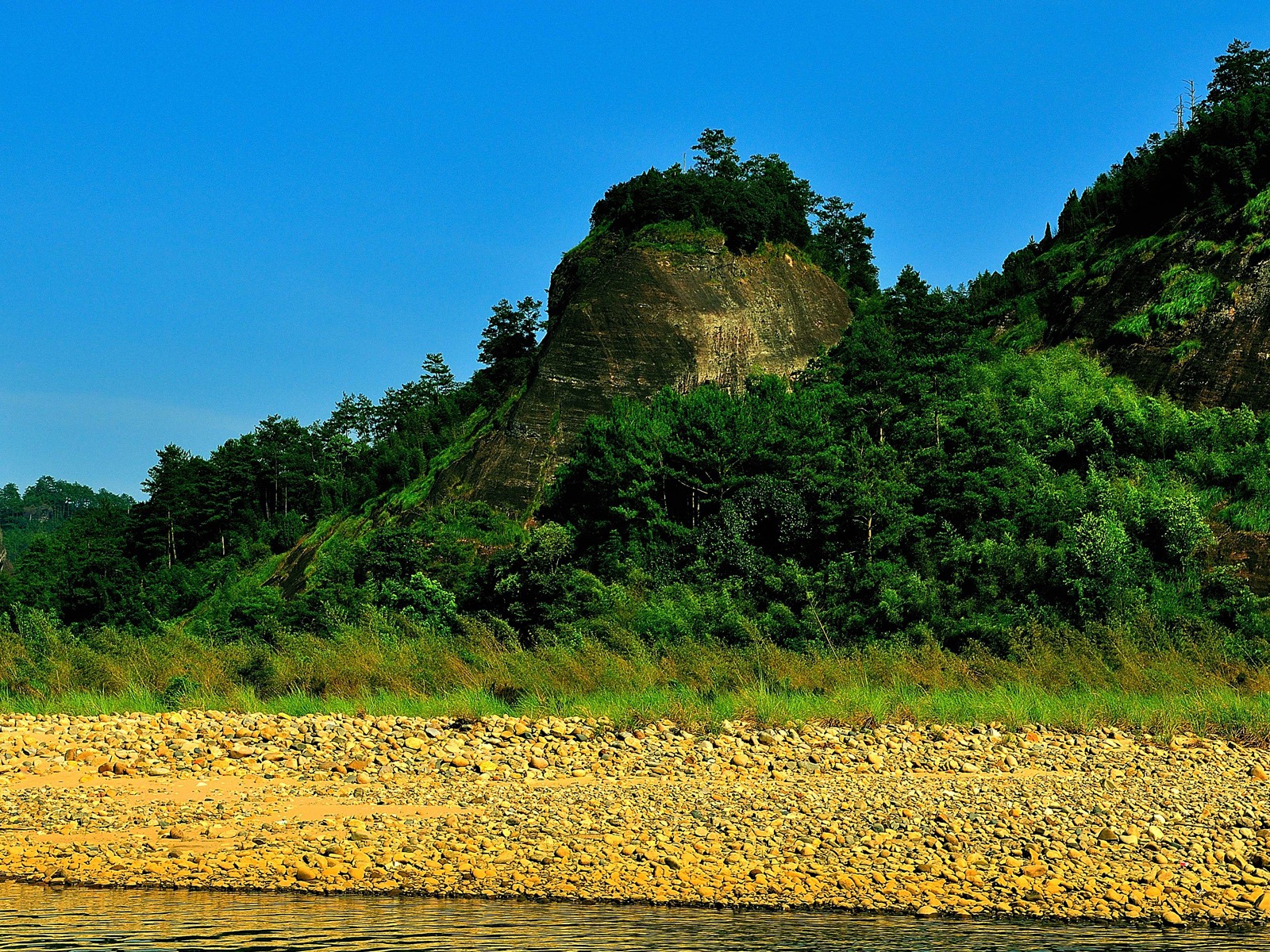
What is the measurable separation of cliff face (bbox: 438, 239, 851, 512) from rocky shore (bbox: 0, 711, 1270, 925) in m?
33.5

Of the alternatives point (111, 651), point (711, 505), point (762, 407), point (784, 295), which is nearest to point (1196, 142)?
point (784, 295)

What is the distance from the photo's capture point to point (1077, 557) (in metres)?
24.8

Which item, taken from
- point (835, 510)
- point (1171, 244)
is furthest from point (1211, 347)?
point (835, 510)

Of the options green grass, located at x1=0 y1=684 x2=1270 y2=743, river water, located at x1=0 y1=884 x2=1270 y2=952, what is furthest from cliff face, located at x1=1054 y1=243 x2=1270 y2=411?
river water, located at x1=0 y1=884 x2=1270 y2=952

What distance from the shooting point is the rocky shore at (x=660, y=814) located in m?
7.20

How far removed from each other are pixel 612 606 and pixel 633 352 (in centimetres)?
2612

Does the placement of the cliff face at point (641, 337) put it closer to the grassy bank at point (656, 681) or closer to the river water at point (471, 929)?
the grassy bank at point (656, 681)

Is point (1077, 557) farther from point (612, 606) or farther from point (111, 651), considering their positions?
point (111, 651)

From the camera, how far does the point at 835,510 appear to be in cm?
2969

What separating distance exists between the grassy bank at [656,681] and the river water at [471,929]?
5.60 metres

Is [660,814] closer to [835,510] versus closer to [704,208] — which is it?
[835,510]

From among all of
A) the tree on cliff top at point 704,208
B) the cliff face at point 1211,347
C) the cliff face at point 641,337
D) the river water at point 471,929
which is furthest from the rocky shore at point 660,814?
the tree on cliff top at point 704,208

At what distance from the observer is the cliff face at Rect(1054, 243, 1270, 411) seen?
40219mm

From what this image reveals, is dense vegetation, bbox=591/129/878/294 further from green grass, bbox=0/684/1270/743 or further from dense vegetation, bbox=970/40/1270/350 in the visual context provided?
green grass, bbox=0/684/1270/743
